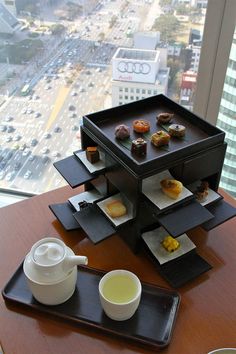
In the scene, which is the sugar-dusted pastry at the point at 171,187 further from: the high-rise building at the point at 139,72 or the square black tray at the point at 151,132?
the high-rise building at the point at 139,72

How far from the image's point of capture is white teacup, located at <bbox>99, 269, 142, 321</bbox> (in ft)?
2.55

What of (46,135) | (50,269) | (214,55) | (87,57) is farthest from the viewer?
(46,135)

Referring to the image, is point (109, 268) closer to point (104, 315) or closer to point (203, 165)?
point (104, 315)

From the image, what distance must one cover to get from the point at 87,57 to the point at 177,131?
0.56 meters

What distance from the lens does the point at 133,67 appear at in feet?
4.25

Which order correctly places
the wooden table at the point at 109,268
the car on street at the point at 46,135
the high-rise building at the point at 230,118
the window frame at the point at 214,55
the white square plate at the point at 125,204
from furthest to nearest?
the car on street at the point at 46,135 → the high-rise building at the point at 230,118 → the window frame at the point at 214,55 → the white square plate at the point at 125,204 → the wooden table at the point at 109,268

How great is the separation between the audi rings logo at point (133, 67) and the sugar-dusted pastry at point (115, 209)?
0.53m

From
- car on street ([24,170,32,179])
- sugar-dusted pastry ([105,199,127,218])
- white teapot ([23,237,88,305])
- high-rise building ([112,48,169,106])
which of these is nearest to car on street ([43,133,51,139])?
car on street ([24,170,32,179])

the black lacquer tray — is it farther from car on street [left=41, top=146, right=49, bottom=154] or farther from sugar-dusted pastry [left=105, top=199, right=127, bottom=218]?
car on street [left=41, top=146, right=49, bottom=154]

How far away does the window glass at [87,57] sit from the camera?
124 centimetres

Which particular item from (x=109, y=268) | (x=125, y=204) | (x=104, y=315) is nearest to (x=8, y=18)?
(x=125, y=204)

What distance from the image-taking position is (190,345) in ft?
2.54

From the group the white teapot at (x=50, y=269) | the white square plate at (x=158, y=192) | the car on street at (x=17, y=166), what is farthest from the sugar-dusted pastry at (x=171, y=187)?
the car on street at (x=17, y=166)

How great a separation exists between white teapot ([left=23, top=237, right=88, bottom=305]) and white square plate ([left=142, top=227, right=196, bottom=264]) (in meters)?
0.21
